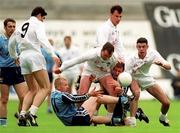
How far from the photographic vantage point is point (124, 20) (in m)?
34.8

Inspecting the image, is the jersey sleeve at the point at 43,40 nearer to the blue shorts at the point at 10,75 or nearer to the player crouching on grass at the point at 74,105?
the player crouching on grass at the point at 74,105

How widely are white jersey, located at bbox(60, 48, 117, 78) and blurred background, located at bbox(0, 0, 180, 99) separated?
51.9ft

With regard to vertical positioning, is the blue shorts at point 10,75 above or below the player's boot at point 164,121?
above

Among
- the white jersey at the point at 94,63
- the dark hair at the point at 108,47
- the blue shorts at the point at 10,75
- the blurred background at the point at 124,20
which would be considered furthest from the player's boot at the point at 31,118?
the blurred background at the point at 124,20

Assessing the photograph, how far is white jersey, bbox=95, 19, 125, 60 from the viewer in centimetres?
1845

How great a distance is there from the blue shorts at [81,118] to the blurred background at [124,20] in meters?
17.2

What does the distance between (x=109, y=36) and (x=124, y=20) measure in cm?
1621

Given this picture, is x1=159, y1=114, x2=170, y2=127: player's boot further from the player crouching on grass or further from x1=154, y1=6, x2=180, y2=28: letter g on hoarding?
x1=154, y1=6, x2=180, y2=28: letter g on hoarding

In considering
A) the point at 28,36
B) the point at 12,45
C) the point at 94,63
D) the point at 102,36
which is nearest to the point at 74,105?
the point at 94,63

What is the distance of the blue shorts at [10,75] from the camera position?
18.8 metres

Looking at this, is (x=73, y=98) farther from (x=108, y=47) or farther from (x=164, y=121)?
(x=164, y=121)

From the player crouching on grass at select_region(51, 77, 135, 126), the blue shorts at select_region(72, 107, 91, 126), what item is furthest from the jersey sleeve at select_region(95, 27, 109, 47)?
the blue shorts at select_region(72, 107, 91, 126)

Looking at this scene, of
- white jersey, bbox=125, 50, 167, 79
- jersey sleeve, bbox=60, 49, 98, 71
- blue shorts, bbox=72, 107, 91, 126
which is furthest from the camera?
white jersey, bbox=125, 50, 167, 79

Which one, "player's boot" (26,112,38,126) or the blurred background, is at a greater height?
the blurred background
